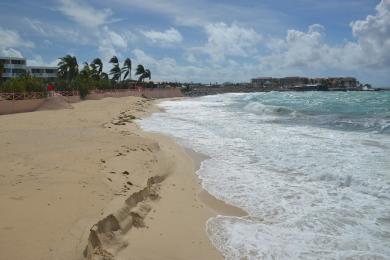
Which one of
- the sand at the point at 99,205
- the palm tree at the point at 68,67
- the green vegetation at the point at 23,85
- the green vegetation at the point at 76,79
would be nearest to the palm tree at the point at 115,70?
the green vegetation at the point at 76,79

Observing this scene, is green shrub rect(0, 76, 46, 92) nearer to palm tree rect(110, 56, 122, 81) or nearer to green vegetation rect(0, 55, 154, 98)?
green vegetation rect(0, 55, 154, 98)

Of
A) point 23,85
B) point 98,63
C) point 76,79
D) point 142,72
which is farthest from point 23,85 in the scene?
point 142,72

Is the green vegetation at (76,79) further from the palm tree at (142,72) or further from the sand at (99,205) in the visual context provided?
the sand at (99,205)

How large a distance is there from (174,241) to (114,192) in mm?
1706

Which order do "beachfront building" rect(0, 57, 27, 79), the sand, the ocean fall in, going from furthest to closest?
"beachfront building" rect(0, 57, 27, 79) → the ocean → the sand

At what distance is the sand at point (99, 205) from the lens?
467cm

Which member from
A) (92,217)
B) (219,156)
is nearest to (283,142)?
(219,156)

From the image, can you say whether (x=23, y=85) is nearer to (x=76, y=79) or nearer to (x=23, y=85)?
(x=23, y=85)

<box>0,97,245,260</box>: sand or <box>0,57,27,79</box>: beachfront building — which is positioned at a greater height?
<box>0,57,27,79</box>: beachfront building

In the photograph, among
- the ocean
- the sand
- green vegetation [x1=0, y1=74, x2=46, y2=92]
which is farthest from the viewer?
green vegetation [x1=0, y1=74, x2=46, y2=92]

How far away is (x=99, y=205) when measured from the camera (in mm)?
6078

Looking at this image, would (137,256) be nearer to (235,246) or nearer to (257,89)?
(235,246)

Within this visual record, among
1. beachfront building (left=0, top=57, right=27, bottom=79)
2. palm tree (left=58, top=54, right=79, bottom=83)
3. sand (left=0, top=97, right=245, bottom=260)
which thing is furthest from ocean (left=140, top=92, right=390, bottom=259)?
beachfront building (left=0, top=57, right=27, bottom=79)

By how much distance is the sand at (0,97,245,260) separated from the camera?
4.67 metres
